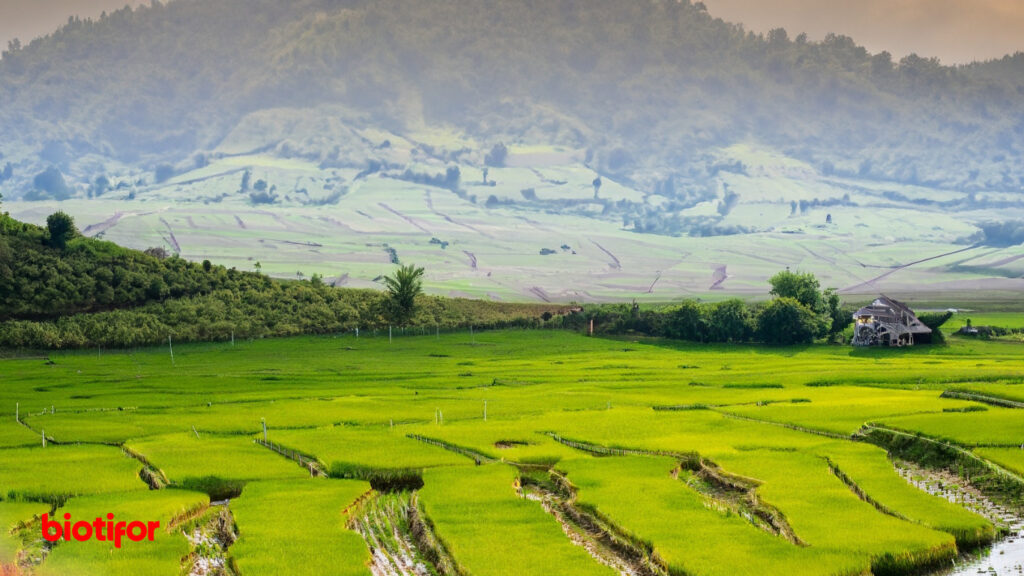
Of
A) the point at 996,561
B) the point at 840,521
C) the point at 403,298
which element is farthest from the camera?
the point at 403,298

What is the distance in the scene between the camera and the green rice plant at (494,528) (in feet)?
70.3

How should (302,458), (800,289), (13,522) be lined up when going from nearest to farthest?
1. (13,522)
2. (302,458)
3. (800,289)

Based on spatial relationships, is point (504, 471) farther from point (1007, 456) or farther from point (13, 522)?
point (1007, 456)

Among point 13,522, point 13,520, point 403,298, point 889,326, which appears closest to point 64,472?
point 13,520

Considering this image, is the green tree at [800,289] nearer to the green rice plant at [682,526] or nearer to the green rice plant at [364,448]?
the green rice plant at [364,448]

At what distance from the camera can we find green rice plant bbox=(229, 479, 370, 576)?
21547 mm

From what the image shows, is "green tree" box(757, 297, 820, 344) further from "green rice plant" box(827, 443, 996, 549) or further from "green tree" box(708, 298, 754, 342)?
"green rice plant" box(827, 443, 996, 549)

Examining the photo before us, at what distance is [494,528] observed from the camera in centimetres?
2403

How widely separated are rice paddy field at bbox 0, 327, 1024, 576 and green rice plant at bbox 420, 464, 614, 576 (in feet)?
0.26

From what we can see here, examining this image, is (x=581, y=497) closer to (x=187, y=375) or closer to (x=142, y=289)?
(x=187, y=375)

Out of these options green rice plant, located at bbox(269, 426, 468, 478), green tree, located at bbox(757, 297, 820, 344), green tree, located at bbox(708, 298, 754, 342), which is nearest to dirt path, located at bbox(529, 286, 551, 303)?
green tree, located at bbox(708, 298, 754, 342)

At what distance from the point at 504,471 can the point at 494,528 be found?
6.01 metres

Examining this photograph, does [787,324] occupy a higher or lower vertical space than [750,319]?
lower

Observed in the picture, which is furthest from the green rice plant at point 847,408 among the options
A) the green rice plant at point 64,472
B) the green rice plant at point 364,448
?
the green rice plant at point 64,472
